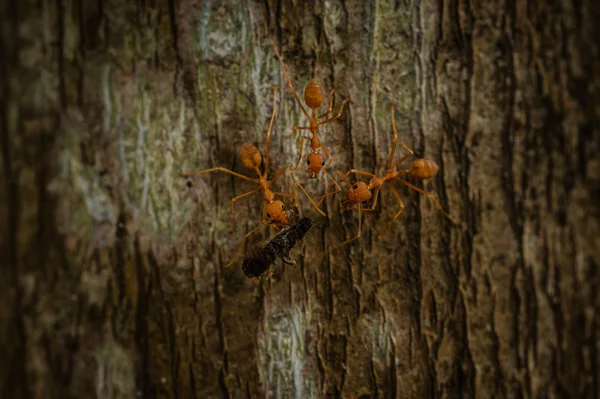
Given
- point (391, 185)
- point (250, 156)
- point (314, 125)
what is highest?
point (314, 125)

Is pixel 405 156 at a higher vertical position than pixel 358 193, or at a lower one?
higher

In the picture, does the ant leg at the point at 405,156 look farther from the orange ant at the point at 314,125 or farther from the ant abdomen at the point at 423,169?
the orange ant at the point at 314,125

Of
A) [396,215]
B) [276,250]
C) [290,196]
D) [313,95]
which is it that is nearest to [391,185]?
[396,215]

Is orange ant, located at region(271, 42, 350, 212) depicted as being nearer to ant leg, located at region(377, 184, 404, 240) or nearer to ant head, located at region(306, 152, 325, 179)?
ant head, located at region(306, 152, 325, 179)

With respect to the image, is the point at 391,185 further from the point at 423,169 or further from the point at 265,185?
the point at 265,185

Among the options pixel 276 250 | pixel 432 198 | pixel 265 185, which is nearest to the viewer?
pixel 276 250

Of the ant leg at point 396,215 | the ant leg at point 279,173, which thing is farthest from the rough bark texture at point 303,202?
the ant leg at point 279,173

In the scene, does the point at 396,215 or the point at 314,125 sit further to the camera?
the point at 396,215
